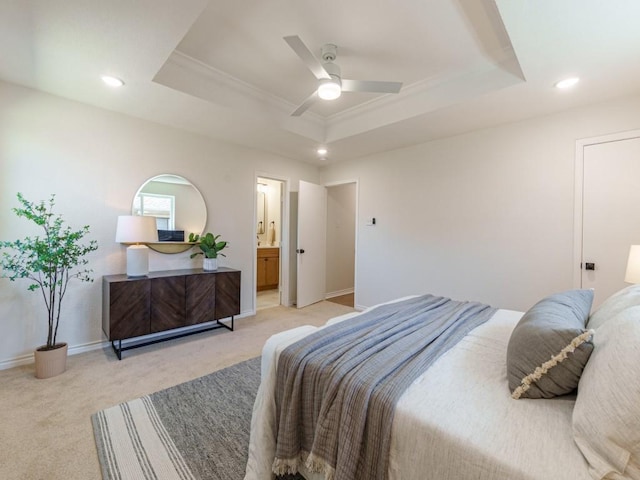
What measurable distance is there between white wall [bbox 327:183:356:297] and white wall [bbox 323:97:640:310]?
1028 mm

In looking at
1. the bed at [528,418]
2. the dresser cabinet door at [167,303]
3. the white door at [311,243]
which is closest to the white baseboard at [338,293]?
the white door at [311,243]

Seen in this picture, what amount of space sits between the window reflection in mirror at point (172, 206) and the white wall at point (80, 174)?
92 millimetres

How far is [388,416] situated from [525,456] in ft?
1.31

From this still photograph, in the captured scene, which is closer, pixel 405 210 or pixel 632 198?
pixel 632 198

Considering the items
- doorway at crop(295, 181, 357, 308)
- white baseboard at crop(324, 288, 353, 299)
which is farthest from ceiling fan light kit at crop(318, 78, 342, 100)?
white baseboard at crop(324, 288, 353, 299)

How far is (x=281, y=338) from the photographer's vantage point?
5.10 ft

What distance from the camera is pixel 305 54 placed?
1971 millimetres

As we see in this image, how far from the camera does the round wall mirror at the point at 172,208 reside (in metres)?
3.29

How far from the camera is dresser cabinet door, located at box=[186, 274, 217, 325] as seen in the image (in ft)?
10.4

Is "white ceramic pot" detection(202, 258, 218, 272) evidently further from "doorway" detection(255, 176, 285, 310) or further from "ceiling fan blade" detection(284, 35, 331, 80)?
"ceiling fan blade" detection(284, 35, 331, 80)

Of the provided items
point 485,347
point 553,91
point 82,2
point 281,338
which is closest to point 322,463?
point 281,338

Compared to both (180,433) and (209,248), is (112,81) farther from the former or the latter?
(180,433)

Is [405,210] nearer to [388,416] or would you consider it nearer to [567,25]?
[567,25]

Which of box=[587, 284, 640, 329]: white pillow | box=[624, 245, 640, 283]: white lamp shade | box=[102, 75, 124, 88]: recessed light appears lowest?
box=[587, 284, 640, 329]: white pillow
